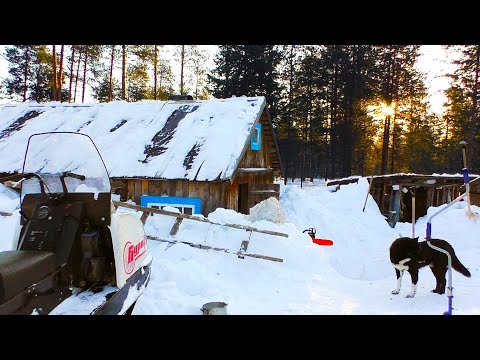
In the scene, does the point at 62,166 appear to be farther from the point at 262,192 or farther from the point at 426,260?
the point at 262,192

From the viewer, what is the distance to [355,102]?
101 ft

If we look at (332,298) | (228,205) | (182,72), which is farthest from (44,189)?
(182,72)

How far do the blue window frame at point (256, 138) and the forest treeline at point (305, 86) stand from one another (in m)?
14.6

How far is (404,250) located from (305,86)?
28.5 meters

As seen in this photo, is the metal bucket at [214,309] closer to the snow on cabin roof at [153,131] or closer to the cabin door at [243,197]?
the snow on cabin roof at [153,131]

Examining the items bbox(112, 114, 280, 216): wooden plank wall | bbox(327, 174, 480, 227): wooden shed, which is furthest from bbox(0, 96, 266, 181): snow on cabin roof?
bbox(327, 174, 480, 227): wooden shed

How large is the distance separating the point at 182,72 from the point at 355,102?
52.6 feet

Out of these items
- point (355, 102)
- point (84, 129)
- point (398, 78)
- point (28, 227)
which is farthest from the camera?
point (355, 102)

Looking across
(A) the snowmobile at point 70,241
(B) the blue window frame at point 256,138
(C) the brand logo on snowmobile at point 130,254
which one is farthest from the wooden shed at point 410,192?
(A) the snowmobile at point 70,241

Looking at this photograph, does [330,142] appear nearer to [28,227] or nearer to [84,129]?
[84,129]

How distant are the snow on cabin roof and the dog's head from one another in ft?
18.6

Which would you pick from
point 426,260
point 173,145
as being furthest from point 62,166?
point 173,145

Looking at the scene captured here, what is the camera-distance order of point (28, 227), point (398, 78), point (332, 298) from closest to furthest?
point (28, 227) < point (332, 298) < point (398, 78)

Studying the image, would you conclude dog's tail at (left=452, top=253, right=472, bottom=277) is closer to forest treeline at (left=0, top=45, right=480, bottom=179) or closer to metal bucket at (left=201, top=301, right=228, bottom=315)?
metal bucket at (left=201, top=301, right=228, bottom=315)
